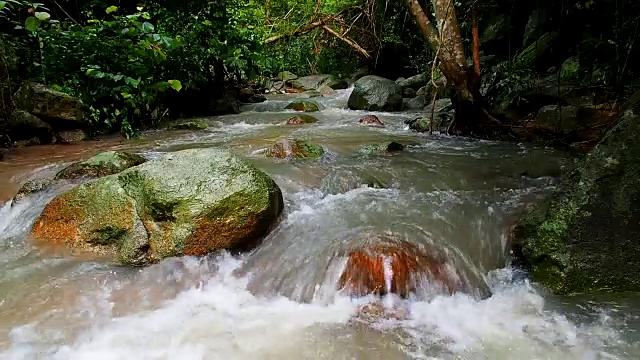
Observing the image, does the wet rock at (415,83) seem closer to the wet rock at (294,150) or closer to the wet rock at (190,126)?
the wet rock at (190,126)

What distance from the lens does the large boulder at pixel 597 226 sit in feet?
9.43

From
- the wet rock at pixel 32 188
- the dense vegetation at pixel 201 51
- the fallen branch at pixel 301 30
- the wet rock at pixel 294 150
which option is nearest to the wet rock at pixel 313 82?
the fallen branch at pixel 301 30

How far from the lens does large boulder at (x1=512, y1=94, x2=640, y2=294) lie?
288 cm

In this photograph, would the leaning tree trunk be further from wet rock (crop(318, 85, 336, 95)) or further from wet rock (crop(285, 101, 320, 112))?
wet rock (crop(318, 85, 336, 95))

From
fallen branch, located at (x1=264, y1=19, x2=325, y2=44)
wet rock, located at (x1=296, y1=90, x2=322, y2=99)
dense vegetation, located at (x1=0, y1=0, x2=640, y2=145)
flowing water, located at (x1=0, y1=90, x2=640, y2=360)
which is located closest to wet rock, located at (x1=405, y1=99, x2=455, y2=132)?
dense vegetation, located at (x1=0, y1=0, x2=640, y2=145)

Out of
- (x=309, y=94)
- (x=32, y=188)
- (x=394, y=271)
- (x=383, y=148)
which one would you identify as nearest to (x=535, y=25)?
(x=383, y=148)

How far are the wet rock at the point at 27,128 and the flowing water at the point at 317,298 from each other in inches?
73.6

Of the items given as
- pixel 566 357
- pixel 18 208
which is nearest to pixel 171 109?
pixel 18 208

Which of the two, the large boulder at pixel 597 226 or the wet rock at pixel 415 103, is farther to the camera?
the wet rock at pixel 415 103

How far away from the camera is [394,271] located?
2.89 m

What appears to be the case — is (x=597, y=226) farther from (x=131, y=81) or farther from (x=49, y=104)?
(x=49, y=104)

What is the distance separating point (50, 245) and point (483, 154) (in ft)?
15.5

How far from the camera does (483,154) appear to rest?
5.88 meters

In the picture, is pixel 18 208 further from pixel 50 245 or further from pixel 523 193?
pixel 523 193
